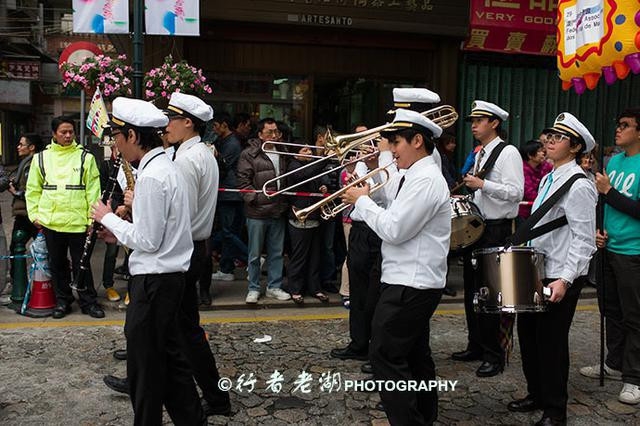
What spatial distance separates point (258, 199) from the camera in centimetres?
715

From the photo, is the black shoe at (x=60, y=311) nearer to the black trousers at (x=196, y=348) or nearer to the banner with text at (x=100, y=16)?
the black trousers at (x=196, y=348)

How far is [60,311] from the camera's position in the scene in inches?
256

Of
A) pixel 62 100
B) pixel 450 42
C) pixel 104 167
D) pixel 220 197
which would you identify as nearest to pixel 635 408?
pixel 220 197

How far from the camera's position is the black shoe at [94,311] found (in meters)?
6.53

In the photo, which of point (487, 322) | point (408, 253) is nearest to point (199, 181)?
point (408, 253)

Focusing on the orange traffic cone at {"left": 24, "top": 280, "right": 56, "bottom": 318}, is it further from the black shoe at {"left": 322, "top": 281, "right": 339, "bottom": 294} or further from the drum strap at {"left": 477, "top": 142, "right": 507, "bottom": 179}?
the drum strap at {"left": 477, "top": 142, "right": 507, "bottom": 179}

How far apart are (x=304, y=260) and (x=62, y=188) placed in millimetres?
2761

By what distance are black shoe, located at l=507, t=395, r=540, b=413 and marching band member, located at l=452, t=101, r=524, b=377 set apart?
1.97 ft

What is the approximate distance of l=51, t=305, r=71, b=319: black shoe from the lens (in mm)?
6465

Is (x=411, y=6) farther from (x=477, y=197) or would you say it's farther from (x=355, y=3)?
(x=477, y=197)

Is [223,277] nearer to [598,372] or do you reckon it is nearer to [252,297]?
[252,297]

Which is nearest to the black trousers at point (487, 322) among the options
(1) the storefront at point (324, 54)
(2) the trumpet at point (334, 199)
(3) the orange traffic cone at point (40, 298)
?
(2) the trumpet at point (334, 199)

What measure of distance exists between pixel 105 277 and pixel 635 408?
5.65 metres

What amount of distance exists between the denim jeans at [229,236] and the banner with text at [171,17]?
7.50 feet
